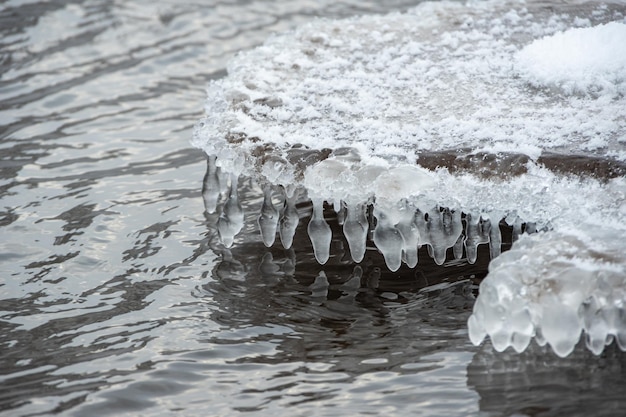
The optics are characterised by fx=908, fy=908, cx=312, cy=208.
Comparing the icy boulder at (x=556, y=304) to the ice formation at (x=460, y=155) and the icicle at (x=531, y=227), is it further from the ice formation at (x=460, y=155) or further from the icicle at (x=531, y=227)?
the icicle at (x=531, y=227)

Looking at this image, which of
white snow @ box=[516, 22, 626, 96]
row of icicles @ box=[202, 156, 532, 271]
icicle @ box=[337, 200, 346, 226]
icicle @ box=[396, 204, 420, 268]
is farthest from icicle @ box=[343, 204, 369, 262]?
white snow @ box=[516, 22, 626, 96]

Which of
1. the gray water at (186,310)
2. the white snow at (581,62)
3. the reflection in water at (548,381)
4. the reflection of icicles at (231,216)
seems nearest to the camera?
the reflection in water at (548,381)

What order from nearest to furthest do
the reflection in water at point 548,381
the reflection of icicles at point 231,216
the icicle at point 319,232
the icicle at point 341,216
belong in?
the reflection in water at point 548,381 < the icicle at point 319,232 < the reflection of icicles at point 231,216 < the icicle at point 341,216

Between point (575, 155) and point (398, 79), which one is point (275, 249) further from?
point (575, 155)

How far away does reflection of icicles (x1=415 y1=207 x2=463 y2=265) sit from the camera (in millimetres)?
3202

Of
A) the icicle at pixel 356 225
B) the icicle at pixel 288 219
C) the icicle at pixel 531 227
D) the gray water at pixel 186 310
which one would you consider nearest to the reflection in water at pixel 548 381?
the gray water at pixel 186 310

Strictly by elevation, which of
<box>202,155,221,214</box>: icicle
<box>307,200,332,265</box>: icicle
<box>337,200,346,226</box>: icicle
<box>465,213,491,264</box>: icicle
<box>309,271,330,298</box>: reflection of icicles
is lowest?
<box>309,271,330,298</box>: reflection of icicles

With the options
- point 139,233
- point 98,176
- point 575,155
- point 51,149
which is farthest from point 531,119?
point 51,149

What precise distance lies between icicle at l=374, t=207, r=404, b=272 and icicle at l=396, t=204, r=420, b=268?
0.02 m

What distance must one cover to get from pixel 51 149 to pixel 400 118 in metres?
2.05

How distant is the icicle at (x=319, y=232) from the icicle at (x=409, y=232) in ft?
0.89

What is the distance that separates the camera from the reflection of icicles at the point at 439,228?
320 cm

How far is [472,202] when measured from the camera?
3.13 meters

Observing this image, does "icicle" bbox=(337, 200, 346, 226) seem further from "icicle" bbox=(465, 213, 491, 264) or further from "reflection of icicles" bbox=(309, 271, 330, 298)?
"icicle" bbox=(465, 213, 491, 264)
